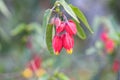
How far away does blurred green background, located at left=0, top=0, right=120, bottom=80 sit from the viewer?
282cm

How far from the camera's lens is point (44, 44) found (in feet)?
8.81

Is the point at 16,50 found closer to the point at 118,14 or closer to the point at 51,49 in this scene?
the point at 118,14

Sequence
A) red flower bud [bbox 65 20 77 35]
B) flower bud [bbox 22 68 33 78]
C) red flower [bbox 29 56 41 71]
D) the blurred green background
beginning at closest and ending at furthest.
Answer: red flower bud [bbox 65 20 77 35] < red flower [bbox 29 56 41 71] < flower bud [bbox 22 68 33 78] < the blurred green background

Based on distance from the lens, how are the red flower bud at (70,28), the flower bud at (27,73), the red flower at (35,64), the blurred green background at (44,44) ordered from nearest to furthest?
the red flower bud at (70,28) → the red flower at (35,64) → the flower bud at (27,73) → the blurred green background at (44,44)

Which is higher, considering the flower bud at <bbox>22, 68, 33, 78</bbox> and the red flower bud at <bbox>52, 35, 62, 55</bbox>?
the flower bud at <bbox>22, 68, 33, 78</bbox>

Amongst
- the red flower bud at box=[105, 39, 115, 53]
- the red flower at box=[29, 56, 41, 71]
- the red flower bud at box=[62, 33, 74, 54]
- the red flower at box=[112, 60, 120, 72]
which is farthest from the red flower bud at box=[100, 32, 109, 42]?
the red flower bud at box=[62, 33, 74, 54]

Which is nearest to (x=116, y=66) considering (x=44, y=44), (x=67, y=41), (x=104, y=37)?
(x=104, y=37)

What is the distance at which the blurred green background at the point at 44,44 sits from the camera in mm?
2824

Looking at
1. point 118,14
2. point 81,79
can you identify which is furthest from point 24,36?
point 118,14

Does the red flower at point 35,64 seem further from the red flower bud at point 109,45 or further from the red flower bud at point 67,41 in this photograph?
the red flower bud at point 67,41

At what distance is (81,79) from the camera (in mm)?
3557

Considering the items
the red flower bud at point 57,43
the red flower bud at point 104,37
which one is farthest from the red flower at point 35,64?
the red flower bud at point 57,43

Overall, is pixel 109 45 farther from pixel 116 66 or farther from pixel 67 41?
pixel 67 41

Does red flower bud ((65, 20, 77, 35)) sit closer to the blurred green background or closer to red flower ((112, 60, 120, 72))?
the blurred green background
